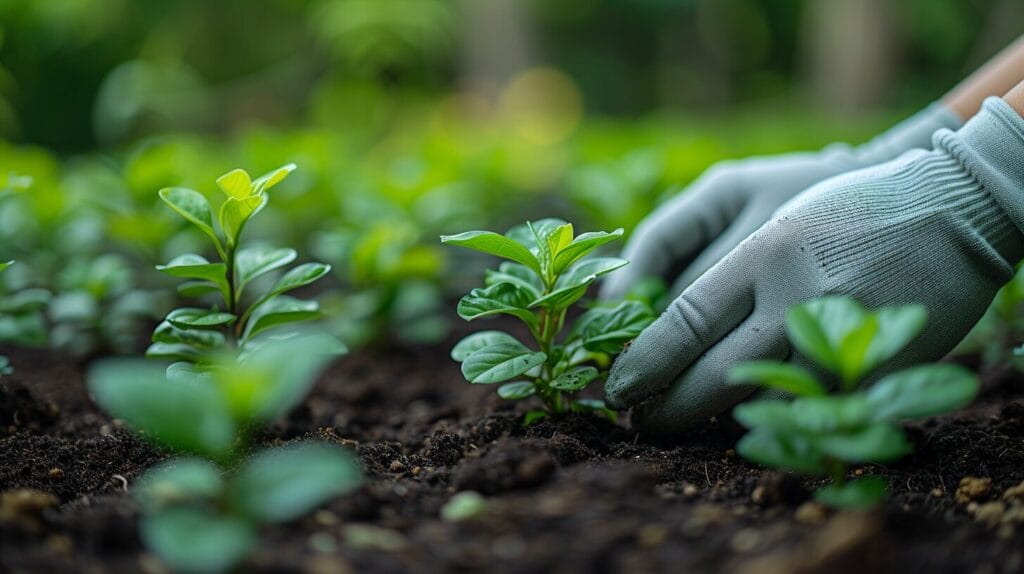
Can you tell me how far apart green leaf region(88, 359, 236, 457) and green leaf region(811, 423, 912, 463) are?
613mm

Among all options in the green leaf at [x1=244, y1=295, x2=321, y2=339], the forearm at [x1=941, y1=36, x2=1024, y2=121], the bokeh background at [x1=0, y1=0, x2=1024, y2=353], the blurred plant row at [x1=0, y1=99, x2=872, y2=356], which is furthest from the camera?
the bokeh background at [x1=0, y1=0, x2=1024, y2=353]

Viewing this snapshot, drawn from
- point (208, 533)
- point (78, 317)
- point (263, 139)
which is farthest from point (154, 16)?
point (208, 533)

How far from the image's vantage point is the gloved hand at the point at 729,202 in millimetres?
1702

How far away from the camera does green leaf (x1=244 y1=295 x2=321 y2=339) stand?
1297 mm

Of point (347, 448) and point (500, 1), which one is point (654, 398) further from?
point (500, 1)

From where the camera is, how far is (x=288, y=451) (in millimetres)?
1113

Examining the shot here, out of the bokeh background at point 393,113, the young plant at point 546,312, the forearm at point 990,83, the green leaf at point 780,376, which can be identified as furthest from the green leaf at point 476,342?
the forearm at point 990,83

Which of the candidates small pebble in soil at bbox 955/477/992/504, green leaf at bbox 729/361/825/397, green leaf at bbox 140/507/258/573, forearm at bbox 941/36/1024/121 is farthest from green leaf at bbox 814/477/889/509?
forearm at bbox 941/36/1024/121

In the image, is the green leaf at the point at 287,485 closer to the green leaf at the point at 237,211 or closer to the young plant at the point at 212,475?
the young plant at the point at 212,475

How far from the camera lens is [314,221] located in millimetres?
2557

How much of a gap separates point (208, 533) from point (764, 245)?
870 millimetres

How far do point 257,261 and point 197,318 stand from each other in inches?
5.5

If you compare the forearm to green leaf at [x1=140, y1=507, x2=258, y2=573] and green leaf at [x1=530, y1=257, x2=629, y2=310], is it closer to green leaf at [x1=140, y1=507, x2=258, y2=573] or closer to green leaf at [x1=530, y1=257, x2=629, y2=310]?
green leaf at [x1=530, y1=257, x2=629, y2=310]

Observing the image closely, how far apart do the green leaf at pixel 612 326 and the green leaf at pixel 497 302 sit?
3.8 inches
